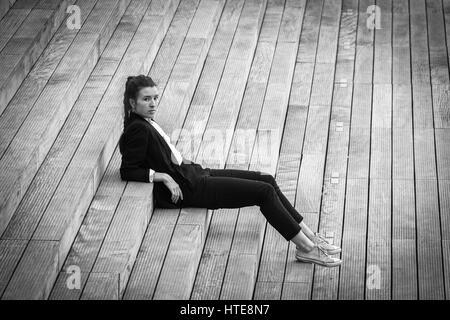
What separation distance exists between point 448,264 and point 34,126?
2.12 meters

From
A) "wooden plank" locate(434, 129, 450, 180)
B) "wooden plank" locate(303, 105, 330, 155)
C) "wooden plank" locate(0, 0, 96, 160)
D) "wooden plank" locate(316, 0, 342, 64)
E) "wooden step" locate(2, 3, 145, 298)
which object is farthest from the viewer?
"wooden plank" locate(316, 0, 342, 64)

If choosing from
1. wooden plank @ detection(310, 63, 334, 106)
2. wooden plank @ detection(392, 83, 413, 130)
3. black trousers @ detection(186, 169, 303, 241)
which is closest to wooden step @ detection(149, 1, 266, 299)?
black trousers @ detection(186, 169, 303, 241)

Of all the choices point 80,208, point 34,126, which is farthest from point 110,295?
point 34,126

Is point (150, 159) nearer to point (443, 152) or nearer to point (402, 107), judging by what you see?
point (443, 152)

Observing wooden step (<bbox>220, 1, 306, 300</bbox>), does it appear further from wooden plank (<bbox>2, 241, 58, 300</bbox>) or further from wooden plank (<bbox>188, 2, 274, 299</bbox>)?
wooden plank (<bbox>2, 241, 58, 300</bbox>)

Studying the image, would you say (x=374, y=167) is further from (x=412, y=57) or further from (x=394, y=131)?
(x=412, y=57)

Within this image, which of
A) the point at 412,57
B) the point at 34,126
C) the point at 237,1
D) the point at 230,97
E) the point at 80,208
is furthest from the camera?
the point at 237,1

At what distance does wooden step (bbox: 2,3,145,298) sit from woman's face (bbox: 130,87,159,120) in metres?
0.40

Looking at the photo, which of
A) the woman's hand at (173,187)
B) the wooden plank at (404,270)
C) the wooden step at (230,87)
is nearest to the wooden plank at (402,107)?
the wooden step at (230,87)

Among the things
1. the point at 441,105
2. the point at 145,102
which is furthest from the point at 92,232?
the point at 441,105

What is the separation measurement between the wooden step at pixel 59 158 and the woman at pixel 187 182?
0.94ft

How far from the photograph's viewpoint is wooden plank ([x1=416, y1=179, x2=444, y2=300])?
13.0 feet

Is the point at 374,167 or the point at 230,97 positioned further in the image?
the point at 230,97

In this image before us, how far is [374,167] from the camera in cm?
479
